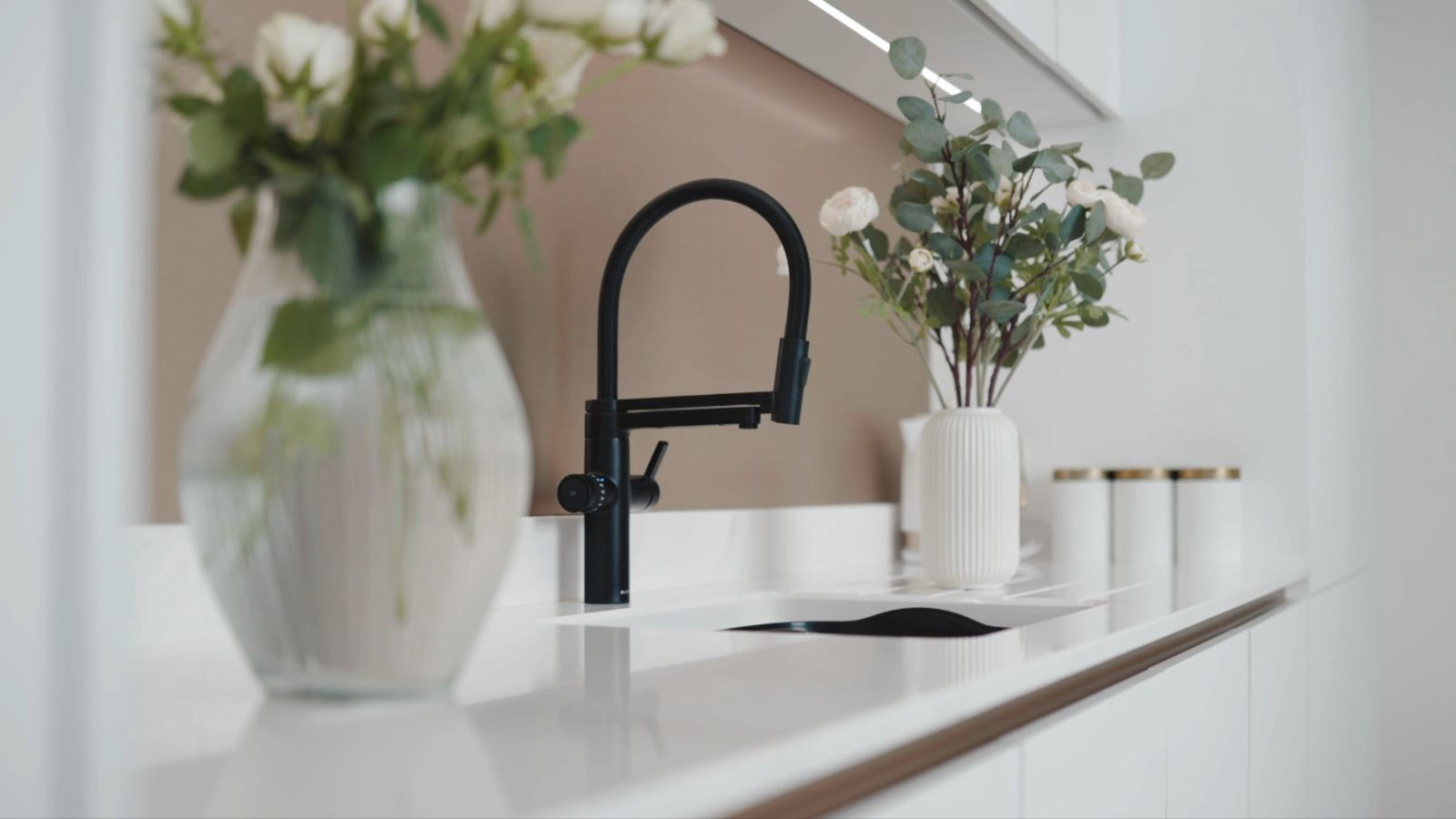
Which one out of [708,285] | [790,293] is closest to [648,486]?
[790,293]

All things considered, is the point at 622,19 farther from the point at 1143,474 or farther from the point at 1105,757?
the point at 1143,474

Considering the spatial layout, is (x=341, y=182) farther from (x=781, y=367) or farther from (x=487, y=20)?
(x=781, y=367)

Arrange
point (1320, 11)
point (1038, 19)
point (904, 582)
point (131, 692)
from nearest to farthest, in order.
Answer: point (131, 692) < point (904, 582) < point (1038, 19) < point (1320, 11)

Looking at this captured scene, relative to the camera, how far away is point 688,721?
0.63m

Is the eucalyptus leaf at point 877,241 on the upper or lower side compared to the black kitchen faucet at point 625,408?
upper

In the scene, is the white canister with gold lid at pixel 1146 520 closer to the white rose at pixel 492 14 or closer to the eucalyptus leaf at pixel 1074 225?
the eucalyptus leaf at pixel 1074 225

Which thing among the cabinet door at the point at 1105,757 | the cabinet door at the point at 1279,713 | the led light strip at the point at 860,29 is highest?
the led light strip at the point at 860,29

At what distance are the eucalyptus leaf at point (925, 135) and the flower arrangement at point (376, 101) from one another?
1.12 metres

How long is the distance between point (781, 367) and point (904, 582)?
1.73 ft

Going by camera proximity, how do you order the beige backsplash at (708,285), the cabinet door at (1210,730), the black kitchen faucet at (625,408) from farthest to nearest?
1. the beige backsplash at (708,285)
2. the black kitchen faucet at (625,408)
3. the cabinet door at (1210,730)

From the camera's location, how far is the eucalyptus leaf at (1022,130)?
165cm

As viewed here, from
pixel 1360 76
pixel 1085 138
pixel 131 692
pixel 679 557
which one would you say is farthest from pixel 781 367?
pixel 1360 76

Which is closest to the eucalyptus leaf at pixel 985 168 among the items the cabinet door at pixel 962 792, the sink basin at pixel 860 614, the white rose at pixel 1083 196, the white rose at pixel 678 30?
the white rose at pixel 1083 196

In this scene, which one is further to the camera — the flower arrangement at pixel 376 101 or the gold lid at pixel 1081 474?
the gold lid at pixel 1081 474
